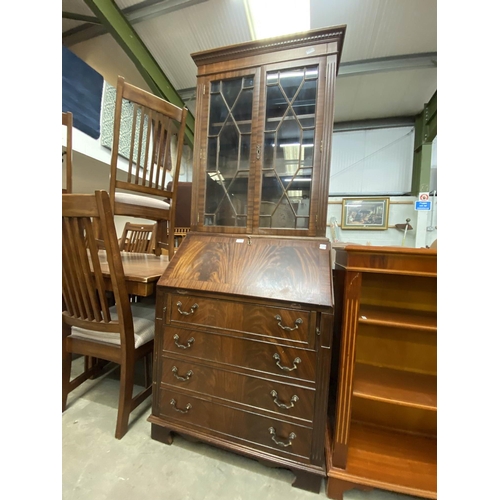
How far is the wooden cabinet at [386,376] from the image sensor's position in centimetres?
83

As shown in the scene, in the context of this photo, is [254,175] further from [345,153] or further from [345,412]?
[345,153]

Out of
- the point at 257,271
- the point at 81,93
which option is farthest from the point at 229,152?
the point at 81,93

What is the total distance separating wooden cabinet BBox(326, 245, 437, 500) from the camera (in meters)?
0.83

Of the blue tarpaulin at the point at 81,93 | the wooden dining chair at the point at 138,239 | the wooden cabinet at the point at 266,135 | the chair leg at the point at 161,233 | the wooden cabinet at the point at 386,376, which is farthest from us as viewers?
the wooden dining chair at the point at 138,239

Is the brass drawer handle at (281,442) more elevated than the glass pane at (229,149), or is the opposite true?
the glass pane at (229,149)

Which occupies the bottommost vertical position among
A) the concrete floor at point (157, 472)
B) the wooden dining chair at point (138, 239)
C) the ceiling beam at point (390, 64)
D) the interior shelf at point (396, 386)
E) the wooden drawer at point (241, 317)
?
the concrete floor at point (157, 472)

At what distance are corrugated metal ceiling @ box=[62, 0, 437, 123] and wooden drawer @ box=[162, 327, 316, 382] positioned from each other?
3061mm

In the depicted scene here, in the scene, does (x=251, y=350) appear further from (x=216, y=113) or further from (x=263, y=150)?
(x=216, y=113)

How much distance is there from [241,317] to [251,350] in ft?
0.47

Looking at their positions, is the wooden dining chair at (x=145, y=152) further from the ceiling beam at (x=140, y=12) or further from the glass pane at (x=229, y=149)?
the ceiling beam at (x=140, y=12)

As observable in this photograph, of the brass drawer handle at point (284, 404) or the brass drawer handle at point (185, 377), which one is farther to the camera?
the brass drawer handle at point (185, 377)

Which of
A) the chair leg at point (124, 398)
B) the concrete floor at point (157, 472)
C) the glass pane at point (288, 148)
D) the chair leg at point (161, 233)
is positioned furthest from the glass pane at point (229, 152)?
the concrete floor at point (157, 472)

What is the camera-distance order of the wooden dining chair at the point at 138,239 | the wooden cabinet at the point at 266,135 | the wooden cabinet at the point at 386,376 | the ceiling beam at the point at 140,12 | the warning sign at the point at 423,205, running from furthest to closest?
the warning sign at the point at 423,205 → the wooden dining chair at the point at 138,239 → the ceiling beam at the point at 140,12 → the wooden cabinet at the point at 266,135 → the wooden cabinet at the point at 386,376
